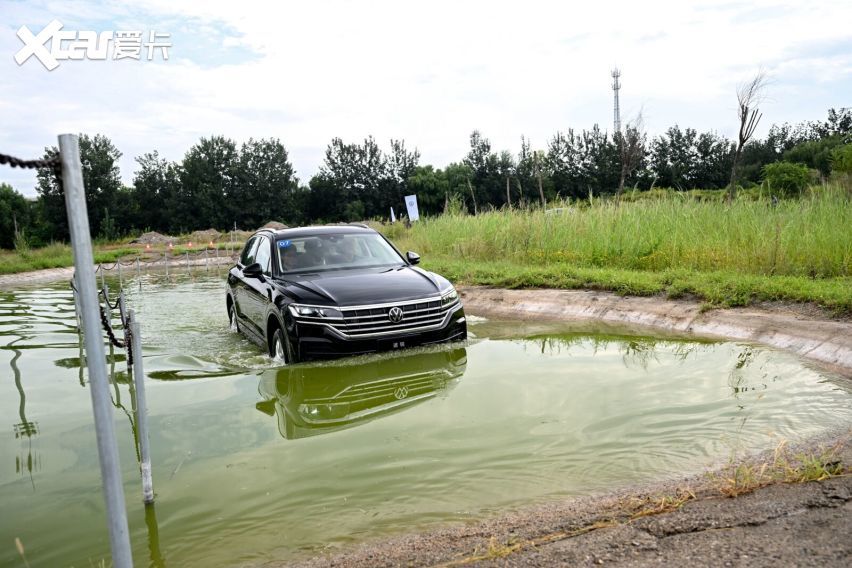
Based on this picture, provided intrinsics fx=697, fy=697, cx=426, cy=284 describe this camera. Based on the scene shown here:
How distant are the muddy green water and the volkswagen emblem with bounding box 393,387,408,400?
0.03 metres

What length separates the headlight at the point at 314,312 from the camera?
23.4ft

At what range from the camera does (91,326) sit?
7.43 ft

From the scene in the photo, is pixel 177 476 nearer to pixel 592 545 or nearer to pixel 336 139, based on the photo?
pixel 592 545

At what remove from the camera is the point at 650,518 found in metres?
3.37

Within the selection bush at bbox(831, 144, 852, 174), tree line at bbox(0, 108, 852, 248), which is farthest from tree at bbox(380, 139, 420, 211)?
bush at bbox(831, 144, 852, 174)

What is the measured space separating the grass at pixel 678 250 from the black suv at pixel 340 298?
443 centimetres

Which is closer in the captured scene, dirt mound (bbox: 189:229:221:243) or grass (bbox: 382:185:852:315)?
grass (bbox: 382:185:852:315)

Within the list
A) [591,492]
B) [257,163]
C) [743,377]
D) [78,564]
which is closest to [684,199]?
[743,377]

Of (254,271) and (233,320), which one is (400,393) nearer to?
(254,271)

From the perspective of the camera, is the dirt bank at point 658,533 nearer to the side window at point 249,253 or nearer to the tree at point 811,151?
the side window at point 249,253

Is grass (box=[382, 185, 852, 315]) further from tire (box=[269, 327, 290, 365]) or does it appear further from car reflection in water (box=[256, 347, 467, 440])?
tire (box=[269, 327, 290, 365])

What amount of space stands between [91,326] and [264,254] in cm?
696

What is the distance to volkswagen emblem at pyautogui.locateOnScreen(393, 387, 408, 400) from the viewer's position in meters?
6.30

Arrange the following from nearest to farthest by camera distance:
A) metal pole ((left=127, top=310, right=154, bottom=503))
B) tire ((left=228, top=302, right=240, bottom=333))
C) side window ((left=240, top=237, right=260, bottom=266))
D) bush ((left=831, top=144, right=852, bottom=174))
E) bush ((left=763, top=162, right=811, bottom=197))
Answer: metal pole ((left=127, top=310, right=154, bottom=503)) < side window ((left=240, top=237, right=260, bottom=266)) < tire ((left=228, top=302, right=240, bottom=333)) < bush ((left=831, top=144, right=852, bottom=174)) < bush ((left=763, top=162, right=811, bottom=197))
